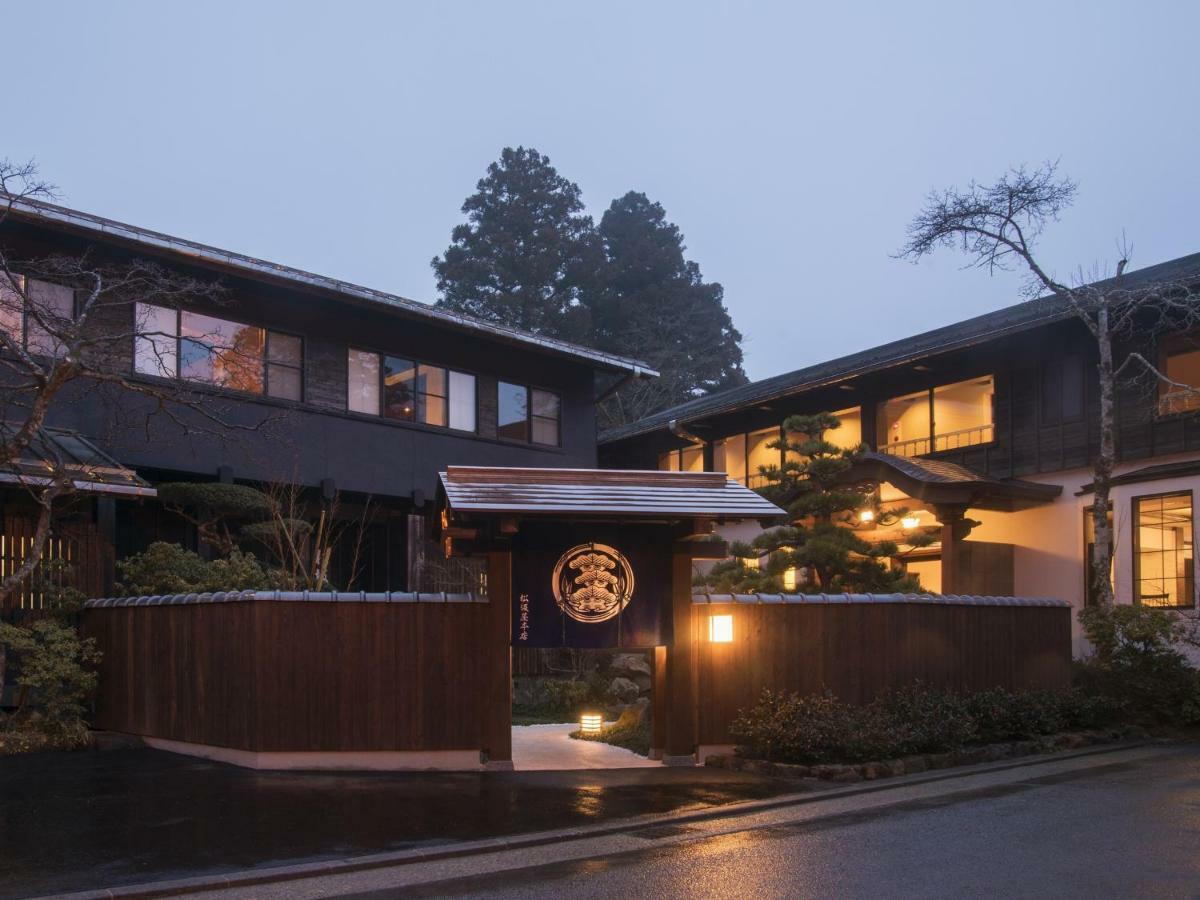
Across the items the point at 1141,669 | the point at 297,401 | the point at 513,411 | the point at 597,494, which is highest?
the point at 513,411

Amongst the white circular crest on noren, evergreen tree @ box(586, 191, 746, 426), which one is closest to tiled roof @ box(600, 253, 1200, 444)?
the white circular crest on noren

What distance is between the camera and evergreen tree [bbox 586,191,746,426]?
183 feet

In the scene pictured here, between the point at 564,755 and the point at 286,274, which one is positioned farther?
the point at 286,274

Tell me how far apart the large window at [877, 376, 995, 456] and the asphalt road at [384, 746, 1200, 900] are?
50.2 ft

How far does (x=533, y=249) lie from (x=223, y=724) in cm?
4480

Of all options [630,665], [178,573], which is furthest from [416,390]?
[178,573]

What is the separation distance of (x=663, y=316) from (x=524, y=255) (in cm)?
706

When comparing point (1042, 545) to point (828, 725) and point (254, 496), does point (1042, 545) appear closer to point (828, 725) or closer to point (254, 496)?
point (828, 725)

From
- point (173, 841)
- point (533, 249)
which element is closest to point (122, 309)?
point (173, 841)

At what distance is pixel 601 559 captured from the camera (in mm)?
14492

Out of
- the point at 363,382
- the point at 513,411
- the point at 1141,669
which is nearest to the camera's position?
the point at 1141,669

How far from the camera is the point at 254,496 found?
21.5m

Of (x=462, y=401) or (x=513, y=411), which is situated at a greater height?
(x=462, y=401)

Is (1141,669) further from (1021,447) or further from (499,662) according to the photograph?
(499,662)
